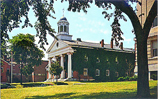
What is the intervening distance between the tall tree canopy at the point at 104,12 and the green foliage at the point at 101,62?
106 ft

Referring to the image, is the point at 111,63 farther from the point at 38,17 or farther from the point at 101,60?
the point at 38,17

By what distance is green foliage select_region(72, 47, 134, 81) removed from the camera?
163 ft

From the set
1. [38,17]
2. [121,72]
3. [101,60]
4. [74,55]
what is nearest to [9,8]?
[38,17]

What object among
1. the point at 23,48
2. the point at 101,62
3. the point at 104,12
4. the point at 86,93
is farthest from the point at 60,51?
the point at 86,93

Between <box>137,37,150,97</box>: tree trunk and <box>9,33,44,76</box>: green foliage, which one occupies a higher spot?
<box>9,33,44,76</box>: green foliage

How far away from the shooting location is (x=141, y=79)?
1095 cm

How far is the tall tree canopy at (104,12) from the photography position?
36.3 feet

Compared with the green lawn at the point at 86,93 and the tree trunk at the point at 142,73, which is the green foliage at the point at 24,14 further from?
the tree trunk at the point at 142,73

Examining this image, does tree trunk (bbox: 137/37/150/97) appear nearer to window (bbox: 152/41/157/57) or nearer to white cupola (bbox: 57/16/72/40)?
window (bbox: 152/41/157/57)

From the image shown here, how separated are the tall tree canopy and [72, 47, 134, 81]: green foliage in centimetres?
3221

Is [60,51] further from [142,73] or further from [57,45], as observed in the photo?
[142,73]

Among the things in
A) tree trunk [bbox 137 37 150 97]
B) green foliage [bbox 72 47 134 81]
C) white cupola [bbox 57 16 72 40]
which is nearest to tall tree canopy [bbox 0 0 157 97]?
tree trunk [bbox 137 37 150 97]

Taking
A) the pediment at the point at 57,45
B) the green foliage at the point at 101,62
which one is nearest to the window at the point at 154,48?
the green foliage at the point at 101,62

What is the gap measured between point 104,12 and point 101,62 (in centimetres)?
3762
